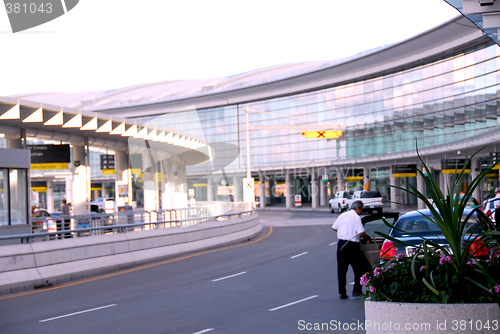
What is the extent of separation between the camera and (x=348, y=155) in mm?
64562

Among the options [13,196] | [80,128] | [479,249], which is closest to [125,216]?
[13,196]

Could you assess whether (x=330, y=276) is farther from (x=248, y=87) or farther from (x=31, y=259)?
(x=248, y=87)

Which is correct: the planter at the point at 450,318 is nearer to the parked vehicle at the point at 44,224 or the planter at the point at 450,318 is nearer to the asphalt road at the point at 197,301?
the asphalt road at the point at 197,301

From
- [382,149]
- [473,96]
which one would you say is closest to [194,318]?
[473,96]

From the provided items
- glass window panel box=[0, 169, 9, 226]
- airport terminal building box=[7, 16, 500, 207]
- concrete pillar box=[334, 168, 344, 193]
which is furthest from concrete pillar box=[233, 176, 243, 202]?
glass window panel box=[0, 169, 9, 226]

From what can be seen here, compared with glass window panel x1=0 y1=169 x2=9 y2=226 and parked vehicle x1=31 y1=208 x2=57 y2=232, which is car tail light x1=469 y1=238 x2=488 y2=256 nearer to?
parked vehicle x1=31 y1=208 x2=57 y2=232

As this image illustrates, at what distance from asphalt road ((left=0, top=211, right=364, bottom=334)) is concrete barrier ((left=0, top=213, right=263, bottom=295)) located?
23.7 inches

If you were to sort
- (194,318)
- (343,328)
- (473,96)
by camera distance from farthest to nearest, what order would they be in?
(473,96) < (194,318) < (343,328)

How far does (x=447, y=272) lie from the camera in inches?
208

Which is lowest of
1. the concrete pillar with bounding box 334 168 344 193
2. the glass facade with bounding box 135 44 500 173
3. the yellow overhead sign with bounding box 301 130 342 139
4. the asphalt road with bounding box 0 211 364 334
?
the asphalt road with bounding box 0 211 364 334

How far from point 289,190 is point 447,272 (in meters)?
67.1

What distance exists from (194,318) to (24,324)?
2.79 meters

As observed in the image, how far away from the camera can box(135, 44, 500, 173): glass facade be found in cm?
4675

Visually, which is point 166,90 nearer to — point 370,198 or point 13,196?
point 370,198
